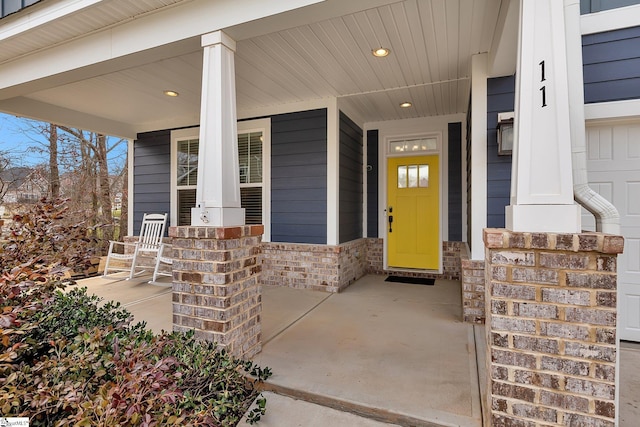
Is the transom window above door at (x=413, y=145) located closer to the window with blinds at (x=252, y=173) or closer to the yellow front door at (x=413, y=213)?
the yellow front door at (x=413, y=213)

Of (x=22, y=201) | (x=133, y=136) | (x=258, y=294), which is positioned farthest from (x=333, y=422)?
(x=22, y=201)

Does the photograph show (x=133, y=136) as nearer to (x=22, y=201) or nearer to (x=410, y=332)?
(x=22, y=201)

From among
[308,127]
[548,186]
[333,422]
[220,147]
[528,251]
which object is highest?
[308,127]

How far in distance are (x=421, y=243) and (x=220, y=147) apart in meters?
3.78

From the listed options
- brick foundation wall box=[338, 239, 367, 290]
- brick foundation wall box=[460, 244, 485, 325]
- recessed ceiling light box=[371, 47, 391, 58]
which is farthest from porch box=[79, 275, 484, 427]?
recessed ceiling light box=[371, 47, 391, 58]

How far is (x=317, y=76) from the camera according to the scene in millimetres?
3600

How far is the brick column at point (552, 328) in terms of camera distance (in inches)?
51.7

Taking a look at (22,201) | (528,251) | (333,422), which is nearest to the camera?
(528,251)

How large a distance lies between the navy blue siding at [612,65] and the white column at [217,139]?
9.76ft

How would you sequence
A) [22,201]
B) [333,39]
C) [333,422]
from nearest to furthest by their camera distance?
1. [333,422]
2. [333,39]
3. [22,201]

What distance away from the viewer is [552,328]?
54.5 inches

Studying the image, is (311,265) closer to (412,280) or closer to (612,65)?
(412,280)

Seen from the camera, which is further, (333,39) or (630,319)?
(333,39)

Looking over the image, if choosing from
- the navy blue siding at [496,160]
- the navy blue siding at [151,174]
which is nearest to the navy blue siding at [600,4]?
the navy blue siding at [496,160]
